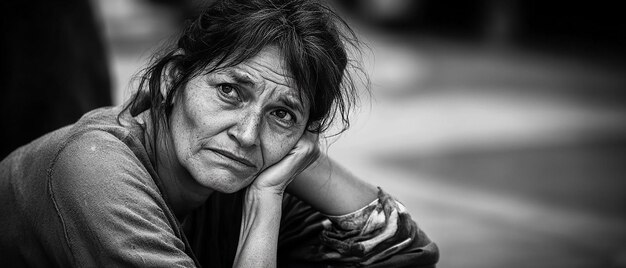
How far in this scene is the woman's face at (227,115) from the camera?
218 cm

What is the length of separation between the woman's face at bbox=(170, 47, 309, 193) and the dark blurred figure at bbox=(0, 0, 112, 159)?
1.89m

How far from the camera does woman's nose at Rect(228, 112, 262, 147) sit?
2.16m

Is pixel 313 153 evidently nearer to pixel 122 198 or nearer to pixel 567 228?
pixel 122 198

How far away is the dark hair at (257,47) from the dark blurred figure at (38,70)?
1.73 meters

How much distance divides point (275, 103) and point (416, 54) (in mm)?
10351

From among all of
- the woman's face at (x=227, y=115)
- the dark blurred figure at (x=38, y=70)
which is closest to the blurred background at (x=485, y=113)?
the dark blurred figure at (x=38, y=70)

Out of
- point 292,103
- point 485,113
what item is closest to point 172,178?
point 292,103

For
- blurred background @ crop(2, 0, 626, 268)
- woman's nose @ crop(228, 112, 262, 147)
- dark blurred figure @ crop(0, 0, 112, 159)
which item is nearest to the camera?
woman's nose @ crop(228, 112, 262, 147)

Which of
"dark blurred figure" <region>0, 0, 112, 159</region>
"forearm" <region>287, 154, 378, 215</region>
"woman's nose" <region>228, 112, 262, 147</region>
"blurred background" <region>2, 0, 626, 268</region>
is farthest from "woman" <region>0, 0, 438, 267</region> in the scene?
"dark blurred figure" <region>0, 0, 112, 159</region>

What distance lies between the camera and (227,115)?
7.14 ft

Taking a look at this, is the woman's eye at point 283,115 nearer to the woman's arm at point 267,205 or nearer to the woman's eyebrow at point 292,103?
the woman's eyebrow at point 292,103

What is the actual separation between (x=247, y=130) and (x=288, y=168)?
11.0 inches

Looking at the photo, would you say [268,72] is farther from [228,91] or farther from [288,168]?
[288,168]

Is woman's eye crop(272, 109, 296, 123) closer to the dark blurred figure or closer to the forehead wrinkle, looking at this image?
the forehead wrinkle
